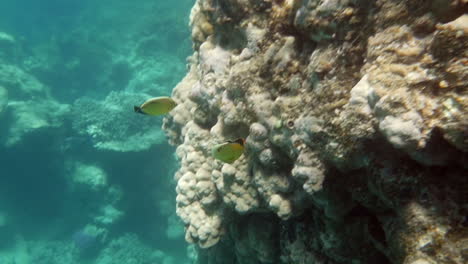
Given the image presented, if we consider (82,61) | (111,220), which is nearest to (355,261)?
(111,220)

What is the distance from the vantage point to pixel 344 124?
1927mm

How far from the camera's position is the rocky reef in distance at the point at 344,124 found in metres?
1.55

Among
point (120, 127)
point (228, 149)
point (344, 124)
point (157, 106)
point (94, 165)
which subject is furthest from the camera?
point (94, 165)

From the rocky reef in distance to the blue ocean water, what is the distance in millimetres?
10098

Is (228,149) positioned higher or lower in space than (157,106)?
lower

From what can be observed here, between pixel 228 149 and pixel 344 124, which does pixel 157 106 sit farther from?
pixel 344 124

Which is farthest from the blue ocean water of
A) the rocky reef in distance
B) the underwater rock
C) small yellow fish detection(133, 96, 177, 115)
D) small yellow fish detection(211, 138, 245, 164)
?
small yellow fish detection(211, 138, 245, 164)

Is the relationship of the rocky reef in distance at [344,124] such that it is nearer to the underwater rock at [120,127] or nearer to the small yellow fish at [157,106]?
the small yellow fish at [157,106]

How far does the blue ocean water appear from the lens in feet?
44.3

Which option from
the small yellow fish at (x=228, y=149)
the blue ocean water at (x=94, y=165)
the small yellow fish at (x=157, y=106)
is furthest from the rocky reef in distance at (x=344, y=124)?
the blue ocean water at (x=94, y=165)

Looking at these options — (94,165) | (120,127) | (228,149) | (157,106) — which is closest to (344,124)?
(228,149)

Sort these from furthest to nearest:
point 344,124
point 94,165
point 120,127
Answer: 1. point 94,165
2. point 120,127
3. point 344,124

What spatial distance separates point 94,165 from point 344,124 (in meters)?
14.0

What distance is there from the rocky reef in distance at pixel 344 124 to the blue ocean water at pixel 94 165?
1010cm
